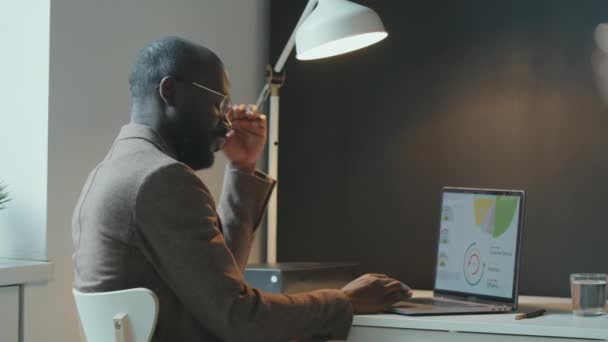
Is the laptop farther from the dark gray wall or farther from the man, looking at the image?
the man

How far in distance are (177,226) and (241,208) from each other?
1.74 feet

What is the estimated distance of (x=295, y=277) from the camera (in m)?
2.02

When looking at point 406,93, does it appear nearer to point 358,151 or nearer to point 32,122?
point 358,151

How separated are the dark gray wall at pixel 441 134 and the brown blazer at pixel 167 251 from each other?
110cm

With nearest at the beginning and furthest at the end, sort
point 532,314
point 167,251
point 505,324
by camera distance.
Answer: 1. point 167,251
2. point 505,324
3. point 532,314

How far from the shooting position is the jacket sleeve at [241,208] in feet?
5.99

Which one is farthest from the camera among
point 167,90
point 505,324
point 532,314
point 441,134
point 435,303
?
point 441,134

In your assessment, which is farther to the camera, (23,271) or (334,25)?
(334,25)

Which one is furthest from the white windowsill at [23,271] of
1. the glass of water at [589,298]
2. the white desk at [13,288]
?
the glass of water at [589,298]

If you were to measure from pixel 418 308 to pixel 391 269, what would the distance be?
0.64 m

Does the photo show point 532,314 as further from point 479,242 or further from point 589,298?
point 479,242

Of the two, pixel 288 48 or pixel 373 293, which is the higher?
pixel 288 48

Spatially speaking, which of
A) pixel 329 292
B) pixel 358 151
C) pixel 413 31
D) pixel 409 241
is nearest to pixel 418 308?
pixel 329 292

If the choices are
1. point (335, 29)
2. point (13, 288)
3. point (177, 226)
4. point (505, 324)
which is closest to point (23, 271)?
point (13, 288)
